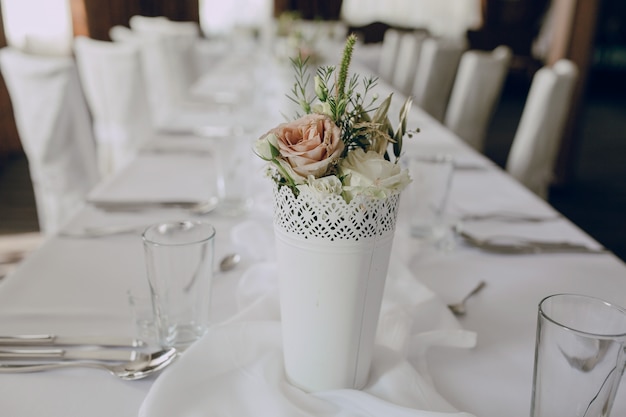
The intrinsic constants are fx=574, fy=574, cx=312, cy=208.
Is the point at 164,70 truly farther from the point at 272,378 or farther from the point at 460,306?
the point at 272,378

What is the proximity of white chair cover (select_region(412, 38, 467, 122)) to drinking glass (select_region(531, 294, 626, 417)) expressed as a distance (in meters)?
3.19

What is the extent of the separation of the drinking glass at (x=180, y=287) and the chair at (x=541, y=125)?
1619mm

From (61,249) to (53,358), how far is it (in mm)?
360

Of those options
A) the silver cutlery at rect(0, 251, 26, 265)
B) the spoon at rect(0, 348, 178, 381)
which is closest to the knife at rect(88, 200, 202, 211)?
the spoon at rect(0, 348, 178, 381)

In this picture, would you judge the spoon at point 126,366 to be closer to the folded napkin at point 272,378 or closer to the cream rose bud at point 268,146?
the folded napkin at point 272,378

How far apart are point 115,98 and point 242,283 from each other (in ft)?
6.78

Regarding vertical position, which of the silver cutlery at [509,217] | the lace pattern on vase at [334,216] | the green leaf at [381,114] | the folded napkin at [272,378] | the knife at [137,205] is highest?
the green leaf at [381,114]

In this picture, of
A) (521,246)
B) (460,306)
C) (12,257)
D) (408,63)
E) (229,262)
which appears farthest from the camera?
(408,63)

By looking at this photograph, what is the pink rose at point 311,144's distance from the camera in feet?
1.80

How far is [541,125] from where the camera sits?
6.73 feet

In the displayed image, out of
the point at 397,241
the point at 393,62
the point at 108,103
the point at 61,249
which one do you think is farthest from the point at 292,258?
the point at 393,62

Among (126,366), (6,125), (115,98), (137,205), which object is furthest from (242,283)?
(6,125)

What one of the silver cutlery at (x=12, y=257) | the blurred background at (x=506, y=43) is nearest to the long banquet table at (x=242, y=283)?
the silver cutlery at (x=12, y=257)

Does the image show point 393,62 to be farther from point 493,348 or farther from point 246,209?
point 493,348
